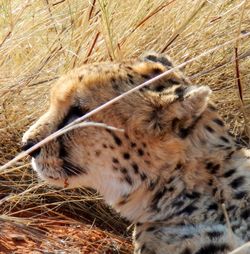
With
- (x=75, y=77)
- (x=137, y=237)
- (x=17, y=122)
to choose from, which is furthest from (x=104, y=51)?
(x=137, y=237)

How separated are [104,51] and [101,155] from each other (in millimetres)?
933

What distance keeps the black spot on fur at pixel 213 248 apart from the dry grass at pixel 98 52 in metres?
0.88

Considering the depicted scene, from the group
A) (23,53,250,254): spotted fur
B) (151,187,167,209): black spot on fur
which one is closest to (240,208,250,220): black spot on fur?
(23,53,250,254): spotted fur

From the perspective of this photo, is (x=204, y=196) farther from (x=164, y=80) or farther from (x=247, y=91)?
(x=247, y=91)

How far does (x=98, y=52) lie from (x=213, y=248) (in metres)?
1.22

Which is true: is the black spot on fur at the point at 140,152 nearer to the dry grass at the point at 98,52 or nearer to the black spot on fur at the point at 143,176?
the black spot on fur at the point at 143,176

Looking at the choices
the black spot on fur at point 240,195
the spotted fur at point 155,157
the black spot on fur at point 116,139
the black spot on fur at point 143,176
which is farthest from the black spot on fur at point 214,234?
the black spot on fur at point 116,139

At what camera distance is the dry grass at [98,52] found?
3.10 metres

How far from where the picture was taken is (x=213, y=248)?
2.20 metres

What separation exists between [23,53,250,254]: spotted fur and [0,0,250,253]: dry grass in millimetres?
684

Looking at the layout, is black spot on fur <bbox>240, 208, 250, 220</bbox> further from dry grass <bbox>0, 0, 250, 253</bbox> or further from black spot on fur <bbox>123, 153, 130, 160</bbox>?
dry grass <bbox>0, 0, 250, 253</bbox>

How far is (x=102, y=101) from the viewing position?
7.71ft

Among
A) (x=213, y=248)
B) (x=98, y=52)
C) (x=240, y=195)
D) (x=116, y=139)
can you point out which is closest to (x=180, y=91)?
(x=116, y=139)

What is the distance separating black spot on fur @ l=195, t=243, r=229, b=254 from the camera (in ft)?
7.16
